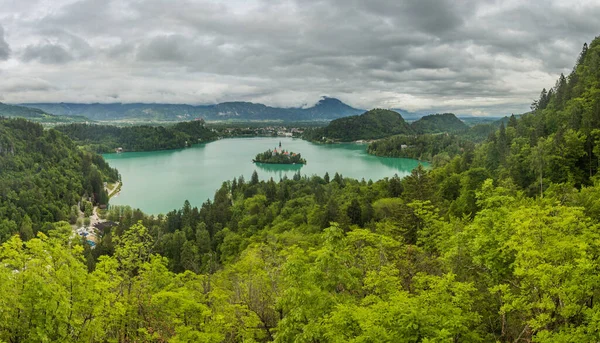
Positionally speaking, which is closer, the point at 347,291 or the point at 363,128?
the point at 347,291

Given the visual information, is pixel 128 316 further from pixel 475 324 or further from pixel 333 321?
pixel 475 324

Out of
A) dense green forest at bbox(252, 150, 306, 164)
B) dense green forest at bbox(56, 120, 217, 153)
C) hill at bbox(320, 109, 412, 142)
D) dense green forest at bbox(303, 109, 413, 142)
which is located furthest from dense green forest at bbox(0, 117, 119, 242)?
hill at bbox(320, 109, 412, 142)

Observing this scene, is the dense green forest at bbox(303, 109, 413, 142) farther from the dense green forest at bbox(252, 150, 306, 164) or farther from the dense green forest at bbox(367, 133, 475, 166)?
the dense green forest at bbox(252, 150, 306, 164)

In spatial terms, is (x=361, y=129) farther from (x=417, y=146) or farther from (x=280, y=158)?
(x=280, y=158)

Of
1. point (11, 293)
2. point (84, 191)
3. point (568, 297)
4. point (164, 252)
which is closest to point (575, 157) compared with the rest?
Answer: point (568, 297)

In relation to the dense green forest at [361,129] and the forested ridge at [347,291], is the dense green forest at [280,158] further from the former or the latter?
the forested ridge at [347,291]

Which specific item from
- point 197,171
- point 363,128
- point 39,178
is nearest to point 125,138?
point 197,171
